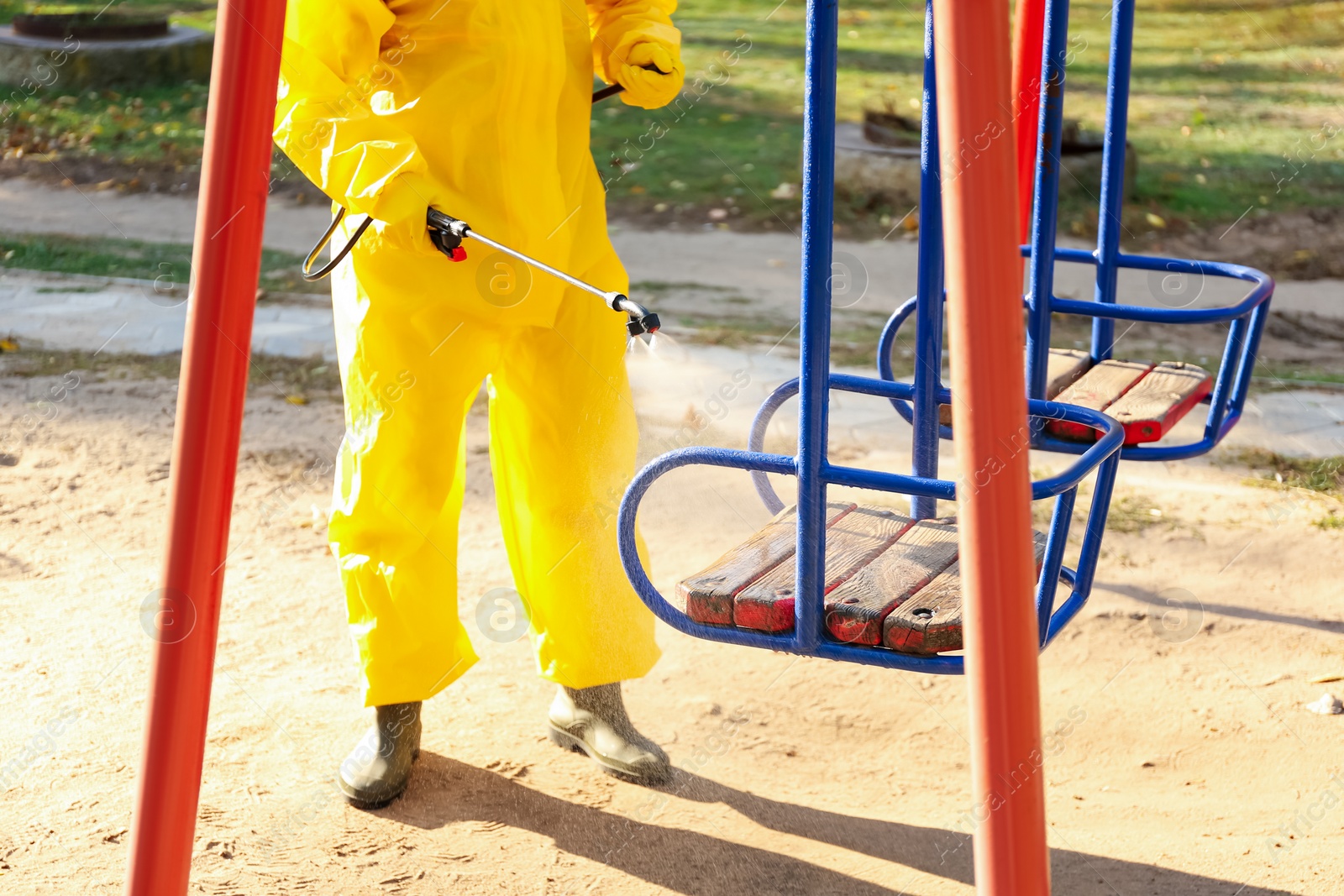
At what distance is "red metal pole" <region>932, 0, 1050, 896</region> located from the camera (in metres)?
1.35

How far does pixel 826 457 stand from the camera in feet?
5.92

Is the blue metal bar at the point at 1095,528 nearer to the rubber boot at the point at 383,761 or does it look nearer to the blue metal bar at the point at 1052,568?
the blue metal bar at the point at 1052,568

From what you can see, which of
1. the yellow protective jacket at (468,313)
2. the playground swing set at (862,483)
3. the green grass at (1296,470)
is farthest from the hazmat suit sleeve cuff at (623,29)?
the green grass at (1296,470)

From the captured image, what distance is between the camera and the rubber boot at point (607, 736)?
277 cm

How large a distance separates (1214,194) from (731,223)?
8.71ft

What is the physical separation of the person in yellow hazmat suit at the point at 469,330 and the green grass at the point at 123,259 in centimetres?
367

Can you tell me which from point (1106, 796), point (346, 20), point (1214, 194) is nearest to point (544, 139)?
point (346, 20)

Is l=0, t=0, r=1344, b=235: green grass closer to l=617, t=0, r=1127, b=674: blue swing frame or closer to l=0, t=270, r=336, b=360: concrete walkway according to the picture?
l=0, t=270, r=336, b=360: concrete walkway

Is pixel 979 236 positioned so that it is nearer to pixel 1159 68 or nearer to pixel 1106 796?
pixel 1106 796

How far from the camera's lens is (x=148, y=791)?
5.50ft

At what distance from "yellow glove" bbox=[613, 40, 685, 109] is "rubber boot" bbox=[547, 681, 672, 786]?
1.14 m

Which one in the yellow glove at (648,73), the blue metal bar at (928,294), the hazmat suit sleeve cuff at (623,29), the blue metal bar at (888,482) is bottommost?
the blue metal bar at (888,482)

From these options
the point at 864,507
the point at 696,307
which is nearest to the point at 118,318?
the point at 696,307

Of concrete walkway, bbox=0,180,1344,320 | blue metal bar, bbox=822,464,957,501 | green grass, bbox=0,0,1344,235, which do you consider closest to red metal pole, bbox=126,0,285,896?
blue metal bar, bbox=822,464,957,501
